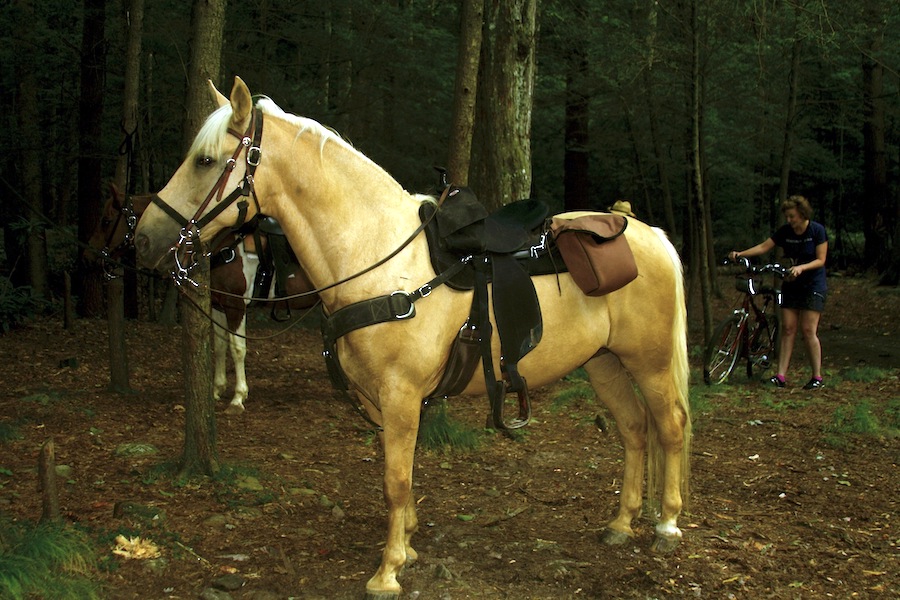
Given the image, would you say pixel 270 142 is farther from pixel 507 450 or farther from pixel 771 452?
pixel 771 452

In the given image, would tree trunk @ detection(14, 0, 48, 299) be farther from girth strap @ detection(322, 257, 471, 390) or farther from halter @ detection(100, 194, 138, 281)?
girth strap @ detection(322, 257, 471, 390)

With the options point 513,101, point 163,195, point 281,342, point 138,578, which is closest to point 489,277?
point 163,195

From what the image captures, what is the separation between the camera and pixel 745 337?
9.42 m

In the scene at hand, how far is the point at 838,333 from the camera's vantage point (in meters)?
13.1

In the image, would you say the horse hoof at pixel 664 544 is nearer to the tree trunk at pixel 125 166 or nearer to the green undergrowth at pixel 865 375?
the tree trunk at pixel 125 166

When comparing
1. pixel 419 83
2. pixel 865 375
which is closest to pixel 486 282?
pixel 865 375

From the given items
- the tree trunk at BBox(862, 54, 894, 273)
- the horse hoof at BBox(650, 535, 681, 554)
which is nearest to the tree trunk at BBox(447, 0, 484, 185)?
the horse hoof at BBox(650, 535, 681, 554)

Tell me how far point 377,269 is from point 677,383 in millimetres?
2145

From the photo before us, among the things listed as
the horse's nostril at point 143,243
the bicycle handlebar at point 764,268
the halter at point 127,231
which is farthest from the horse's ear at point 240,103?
the bicycle handlebar at point 764,268

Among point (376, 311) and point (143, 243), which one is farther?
point (376, 311)

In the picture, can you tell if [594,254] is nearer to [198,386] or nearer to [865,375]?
[198,386]

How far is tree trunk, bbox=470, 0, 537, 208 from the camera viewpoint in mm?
7359

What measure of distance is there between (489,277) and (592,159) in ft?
48.6

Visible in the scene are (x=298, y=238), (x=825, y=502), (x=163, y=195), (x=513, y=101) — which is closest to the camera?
(x=163, y=195)
